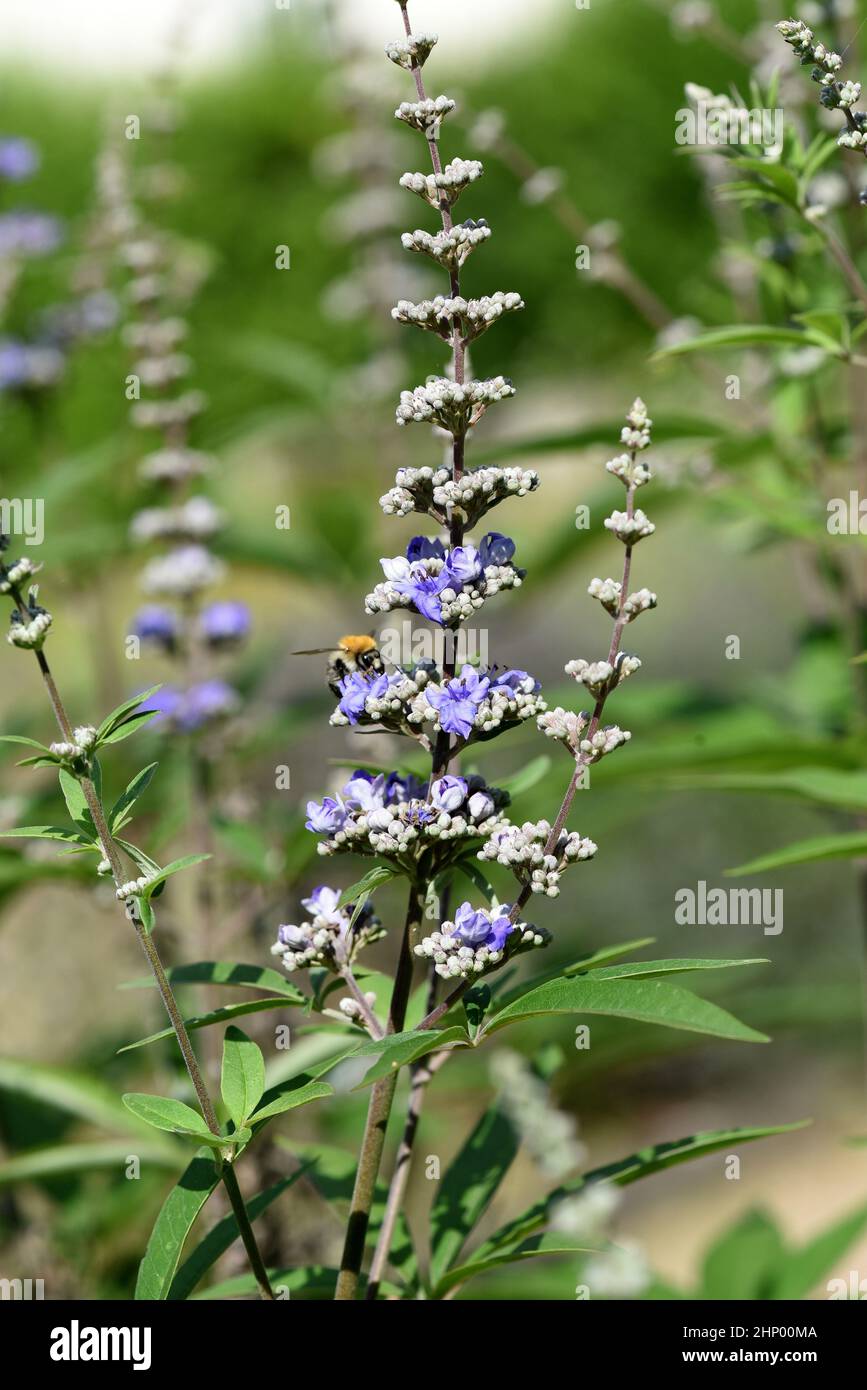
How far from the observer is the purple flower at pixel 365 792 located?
3.92 feet

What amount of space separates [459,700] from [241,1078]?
39cm

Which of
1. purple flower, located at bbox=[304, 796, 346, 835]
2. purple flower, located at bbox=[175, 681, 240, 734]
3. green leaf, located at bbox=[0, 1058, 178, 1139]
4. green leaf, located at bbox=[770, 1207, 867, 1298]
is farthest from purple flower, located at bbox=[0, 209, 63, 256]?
green leaf, located at bbox=[770, 1207, 867, 1298]

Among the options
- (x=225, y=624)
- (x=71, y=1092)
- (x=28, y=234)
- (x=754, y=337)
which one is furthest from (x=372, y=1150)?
(x=28, y=234)

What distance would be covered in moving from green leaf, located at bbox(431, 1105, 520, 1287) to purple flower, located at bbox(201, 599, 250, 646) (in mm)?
1368

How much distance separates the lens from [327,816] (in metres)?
1.19

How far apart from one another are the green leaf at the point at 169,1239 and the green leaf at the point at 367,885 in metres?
0.24

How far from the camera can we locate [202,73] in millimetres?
15711

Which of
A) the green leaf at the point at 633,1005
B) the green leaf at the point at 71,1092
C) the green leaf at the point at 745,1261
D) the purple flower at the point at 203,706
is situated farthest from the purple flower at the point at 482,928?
the purple flower at the point at 203,706

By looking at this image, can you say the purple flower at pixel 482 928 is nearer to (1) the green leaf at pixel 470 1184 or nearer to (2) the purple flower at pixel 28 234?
(1) the green leaf at pixel 470 1184

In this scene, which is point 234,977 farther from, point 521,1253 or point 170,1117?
point 521,1253

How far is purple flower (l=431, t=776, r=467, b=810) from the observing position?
1.15 metres

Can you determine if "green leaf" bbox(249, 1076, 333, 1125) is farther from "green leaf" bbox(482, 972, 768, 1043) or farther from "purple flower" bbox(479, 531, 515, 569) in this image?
"purple flower" bbox(479, 531, 515, 569)
